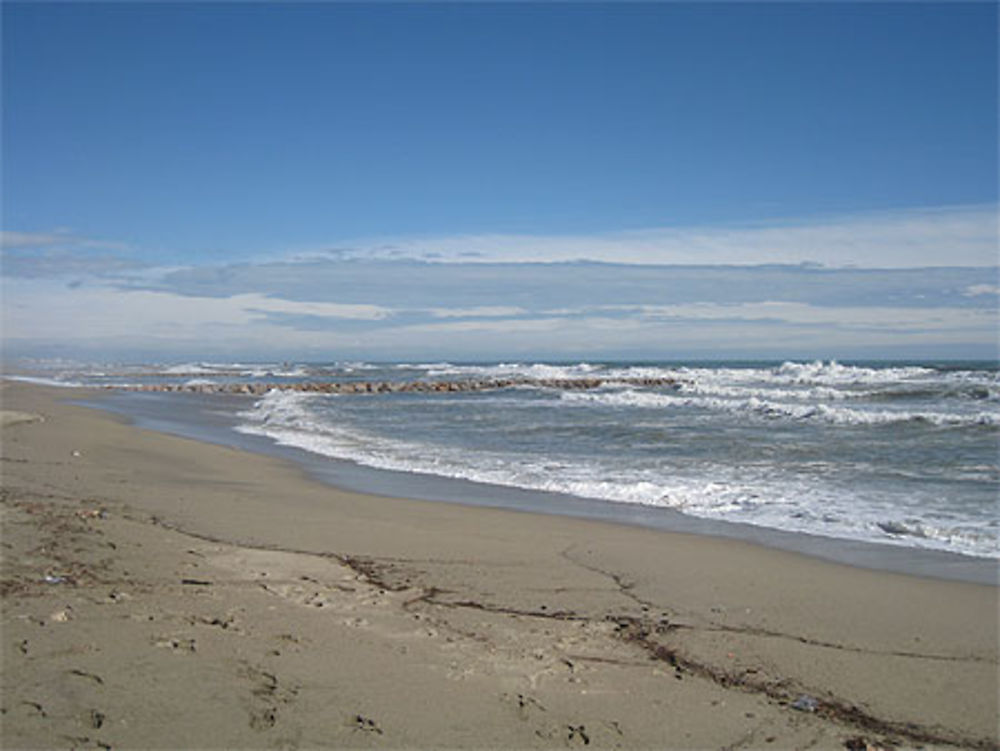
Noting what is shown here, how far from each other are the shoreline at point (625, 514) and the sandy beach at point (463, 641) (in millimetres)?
450

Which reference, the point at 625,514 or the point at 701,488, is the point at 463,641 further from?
the point at 701,488

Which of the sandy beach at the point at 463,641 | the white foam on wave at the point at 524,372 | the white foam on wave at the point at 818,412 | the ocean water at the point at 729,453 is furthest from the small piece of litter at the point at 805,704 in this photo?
the white foam on wave at the point at 524,372

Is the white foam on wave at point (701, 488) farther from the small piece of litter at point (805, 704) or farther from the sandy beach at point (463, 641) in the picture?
the small piece of litter at point (805, 704)

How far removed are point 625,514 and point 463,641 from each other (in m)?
5.10

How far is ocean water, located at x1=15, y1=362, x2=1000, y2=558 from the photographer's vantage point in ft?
30.5

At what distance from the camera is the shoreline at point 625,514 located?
23.1 ft

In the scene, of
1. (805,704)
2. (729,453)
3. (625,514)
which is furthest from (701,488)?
(805,704)

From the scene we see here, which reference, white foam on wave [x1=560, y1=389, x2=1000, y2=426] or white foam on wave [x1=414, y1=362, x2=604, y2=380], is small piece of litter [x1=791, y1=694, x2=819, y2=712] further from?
white foam on wave [x1=414, y1=362, x2=604, y2=380]

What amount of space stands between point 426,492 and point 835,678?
7.28m

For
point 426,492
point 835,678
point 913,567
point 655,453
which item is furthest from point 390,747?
point 655,453

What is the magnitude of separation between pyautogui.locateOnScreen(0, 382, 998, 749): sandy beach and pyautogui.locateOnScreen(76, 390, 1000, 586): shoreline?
45cm

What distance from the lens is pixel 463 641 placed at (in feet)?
15.3

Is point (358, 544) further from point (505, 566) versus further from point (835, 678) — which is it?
point (835, 678)

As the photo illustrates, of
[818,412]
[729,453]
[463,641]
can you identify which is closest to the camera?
[463,641]
